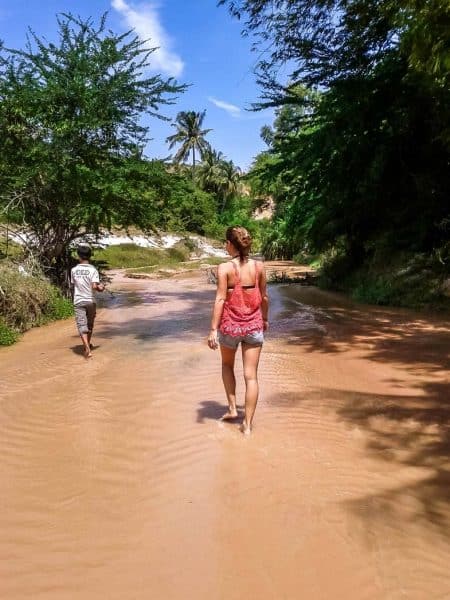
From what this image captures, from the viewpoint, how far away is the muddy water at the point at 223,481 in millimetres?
3045

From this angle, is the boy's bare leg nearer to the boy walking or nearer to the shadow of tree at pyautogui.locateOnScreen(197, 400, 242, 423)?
the boy walking

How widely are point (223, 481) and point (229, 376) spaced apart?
1.33 metres

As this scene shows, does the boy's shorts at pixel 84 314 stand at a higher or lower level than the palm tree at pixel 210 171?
lower

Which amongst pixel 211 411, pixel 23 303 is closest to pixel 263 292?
pixel 211 411

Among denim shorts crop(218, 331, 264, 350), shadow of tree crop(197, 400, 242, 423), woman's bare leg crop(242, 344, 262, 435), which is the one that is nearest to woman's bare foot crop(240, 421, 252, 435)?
woman's bare leg crop(242, 344, 262, 435)

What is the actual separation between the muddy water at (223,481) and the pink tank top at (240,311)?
41.3 inches

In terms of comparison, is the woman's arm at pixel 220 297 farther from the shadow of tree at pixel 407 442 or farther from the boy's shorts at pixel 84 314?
the boy's shorts at pixel 84 314

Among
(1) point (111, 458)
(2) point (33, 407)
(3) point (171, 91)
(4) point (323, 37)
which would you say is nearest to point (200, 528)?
(1) point (111, 458)

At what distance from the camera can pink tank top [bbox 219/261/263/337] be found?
5004 millimetres

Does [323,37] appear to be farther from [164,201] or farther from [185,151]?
[185,151]

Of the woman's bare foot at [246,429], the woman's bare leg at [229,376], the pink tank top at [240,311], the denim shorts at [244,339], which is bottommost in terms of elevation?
the woman's bare foot at [246,429]

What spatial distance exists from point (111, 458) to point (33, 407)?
2.01 meters

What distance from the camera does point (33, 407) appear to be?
20.6ft

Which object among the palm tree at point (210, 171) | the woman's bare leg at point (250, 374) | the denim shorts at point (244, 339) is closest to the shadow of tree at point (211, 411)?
the woman's bare leg at point (250, 374)
